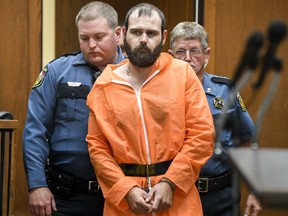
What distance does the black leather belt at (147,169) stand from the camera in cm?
232

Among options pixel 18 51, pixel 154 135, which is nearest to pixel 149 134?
pixel 154 135

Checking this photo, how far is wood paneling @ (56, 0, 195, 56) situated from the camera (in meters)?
4.15

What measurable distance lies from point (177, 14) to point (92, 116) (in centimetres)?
214

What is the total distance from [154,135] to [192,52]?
76cm

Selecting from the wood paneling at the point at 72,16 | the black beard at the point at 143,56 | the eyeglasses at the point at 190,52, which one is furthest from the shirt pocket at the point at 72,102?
the wood paneling at the point at 72,16

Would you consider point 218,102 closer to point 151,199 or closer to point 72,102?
point 72,102

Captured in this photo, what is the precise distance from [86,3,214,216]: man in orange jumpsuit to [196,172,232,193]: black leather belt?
400 mm

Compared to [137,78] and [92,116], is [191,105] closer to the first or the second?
[137,78]

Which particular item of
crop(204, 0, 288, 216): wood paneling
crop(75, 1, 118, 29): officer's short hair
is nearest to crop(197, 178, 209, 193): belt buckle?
crop(75, 1, 118, 29): officer's short hair

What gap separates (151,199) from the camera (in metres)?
2.24

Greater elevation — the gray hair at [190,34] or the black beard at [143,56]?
the gray hair at [190,34]

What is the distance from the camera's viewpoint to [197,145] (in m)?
2.33

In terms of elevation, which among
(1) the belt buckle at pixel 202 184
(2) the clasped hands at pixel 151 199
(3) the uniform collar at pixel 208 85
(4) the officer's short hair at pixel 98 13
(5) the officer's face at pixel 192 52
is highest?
(4) the officer's short hair at pixel 98 13

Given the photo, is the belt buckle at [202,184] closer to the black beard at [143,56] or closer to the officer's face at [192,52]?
the officer's face at [192,52]
